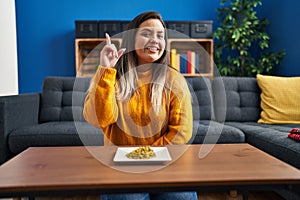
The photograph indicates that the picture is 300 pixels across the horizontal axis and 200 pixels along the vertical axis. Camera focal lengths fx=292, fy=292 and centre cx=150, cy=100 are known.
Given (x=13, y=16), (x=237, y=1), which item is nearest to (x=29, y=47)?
(x=13, y=16)

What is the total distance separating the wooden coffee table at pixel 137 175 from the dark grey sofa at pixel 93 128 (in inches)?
24.6

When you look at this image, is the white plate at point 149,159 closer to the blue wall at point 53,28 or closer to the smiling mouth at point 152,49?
the smiling mouth at point 152,49

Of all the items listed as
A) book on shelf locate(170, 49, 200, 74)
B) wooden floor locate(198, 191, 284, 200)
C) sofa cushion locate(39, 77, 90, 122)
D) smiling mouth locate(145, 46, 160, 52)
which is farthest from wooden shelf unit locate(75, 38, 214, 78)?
smiling mouth locate(145, 46, 160, 52)

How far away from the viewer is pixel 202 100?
2180mm

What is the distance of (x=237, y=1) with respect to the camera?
2.69m

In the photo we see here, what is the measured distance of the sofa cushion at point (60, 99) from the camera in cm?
211

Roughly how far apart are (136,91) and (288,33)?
216 centimetres

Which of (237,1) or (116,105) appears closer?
(116,105)

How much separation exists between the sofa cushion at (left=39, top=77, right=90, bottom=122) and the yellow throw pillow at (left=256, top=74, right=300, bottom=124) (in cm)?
129

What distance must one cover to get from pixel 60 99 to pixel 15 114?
426 mm

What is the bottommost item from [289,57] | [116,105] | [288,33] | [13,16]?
[116,105]

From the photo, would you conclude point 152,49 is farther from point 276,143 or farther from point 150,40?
point 276,143

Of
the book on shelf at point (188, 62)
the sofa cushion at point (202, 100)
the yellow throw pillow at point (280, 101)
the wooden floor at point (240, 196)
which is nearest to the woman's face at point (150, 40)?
the wooden floor at point (240, 196)

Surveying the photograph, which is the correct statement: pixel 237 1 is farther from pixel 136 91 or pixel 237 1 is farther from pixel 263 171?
pixel 263 171
